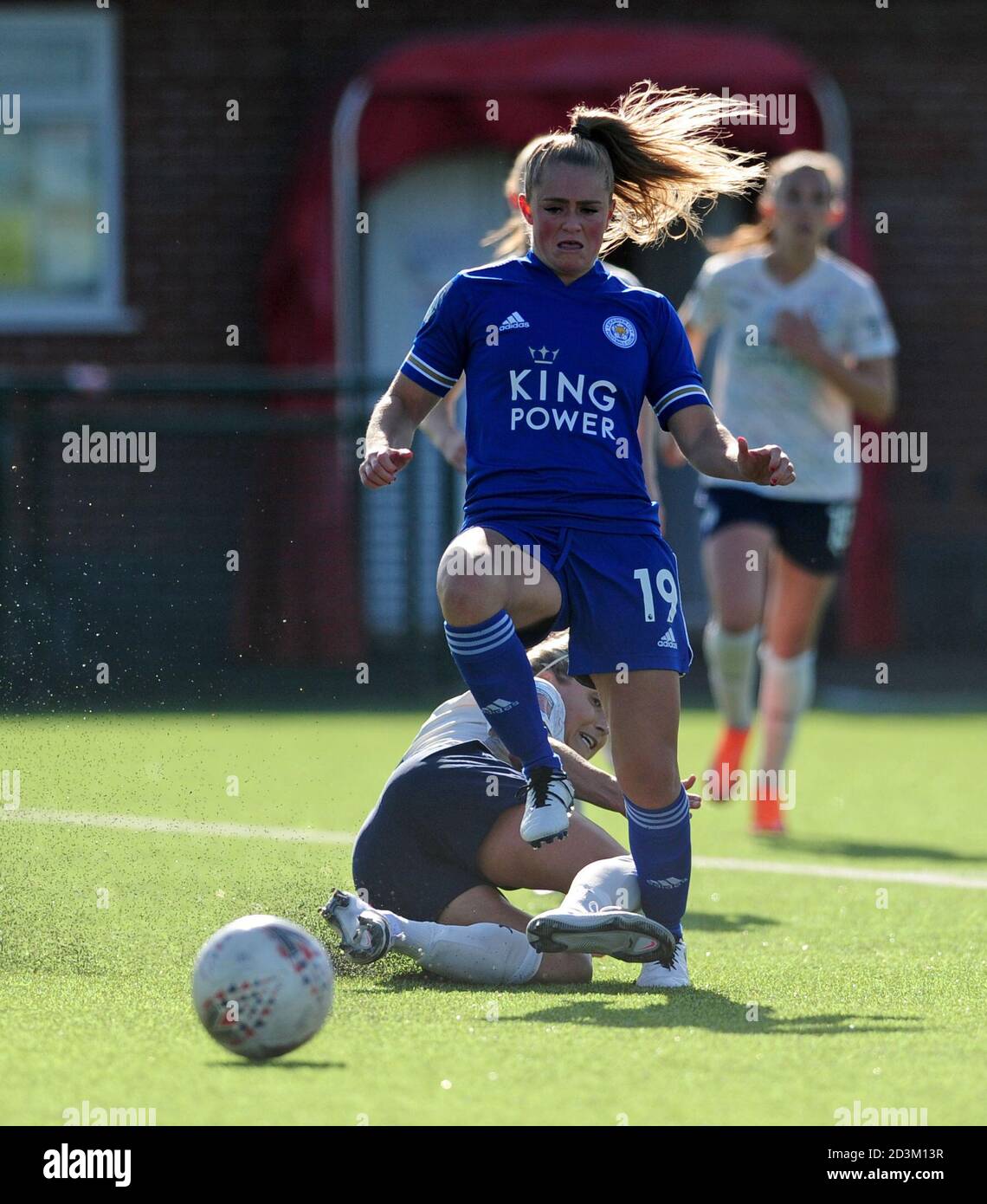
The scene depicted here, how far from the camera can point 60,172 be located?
50.2 ft

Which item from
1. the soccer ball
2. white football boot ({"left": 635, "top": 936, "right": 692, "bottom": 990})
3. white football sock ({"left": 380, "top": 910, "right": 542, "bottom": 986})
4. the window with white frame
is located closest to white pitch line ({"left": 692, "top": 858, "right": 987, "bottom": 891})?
white football boot ({"left": 635, "top": 936, "right": 692, "bottom": 990})

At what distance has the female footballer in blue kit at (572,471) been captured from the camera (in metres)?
4.66

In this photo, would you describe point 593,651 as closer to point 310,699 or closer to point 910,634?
point 310,699

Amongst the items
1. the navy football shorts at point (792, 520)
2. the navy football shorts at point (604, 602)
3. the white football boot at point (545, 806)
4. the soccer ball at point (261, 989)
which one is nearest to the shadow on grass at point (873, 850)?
the navy football shorts at point (792, 520)

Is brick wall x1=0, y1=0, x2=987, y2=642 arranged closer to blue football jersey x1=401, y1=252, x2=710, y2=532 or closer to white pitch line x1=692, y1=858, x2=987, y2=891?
white pitch line x1=692, y1=858, x2=987, y2=891

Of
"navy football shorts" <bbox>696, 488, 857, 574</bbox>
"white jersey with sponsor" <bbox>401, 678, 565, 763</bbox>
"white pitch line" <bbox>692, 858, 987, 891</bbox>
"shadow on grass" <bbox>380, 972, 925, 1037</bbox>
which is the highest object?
"navy football shorts" <bbox>696, 488, 857, 574</bbox>

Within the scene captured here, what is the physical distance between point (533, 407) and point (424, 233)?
34.7ft

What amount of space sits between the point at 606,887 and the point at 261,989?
1.12 meters

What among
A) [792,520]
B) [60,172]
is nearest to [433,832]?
[792,520]

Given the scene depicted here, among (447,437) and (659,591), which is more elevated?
(447,437)

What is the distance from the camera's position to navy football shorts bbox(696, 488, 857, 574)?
8.14m

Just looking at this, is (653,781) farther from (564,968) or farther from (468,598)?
(468,598)

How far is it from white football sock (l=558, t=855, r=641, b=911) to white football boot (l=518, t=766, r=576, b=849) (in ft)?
0.58
